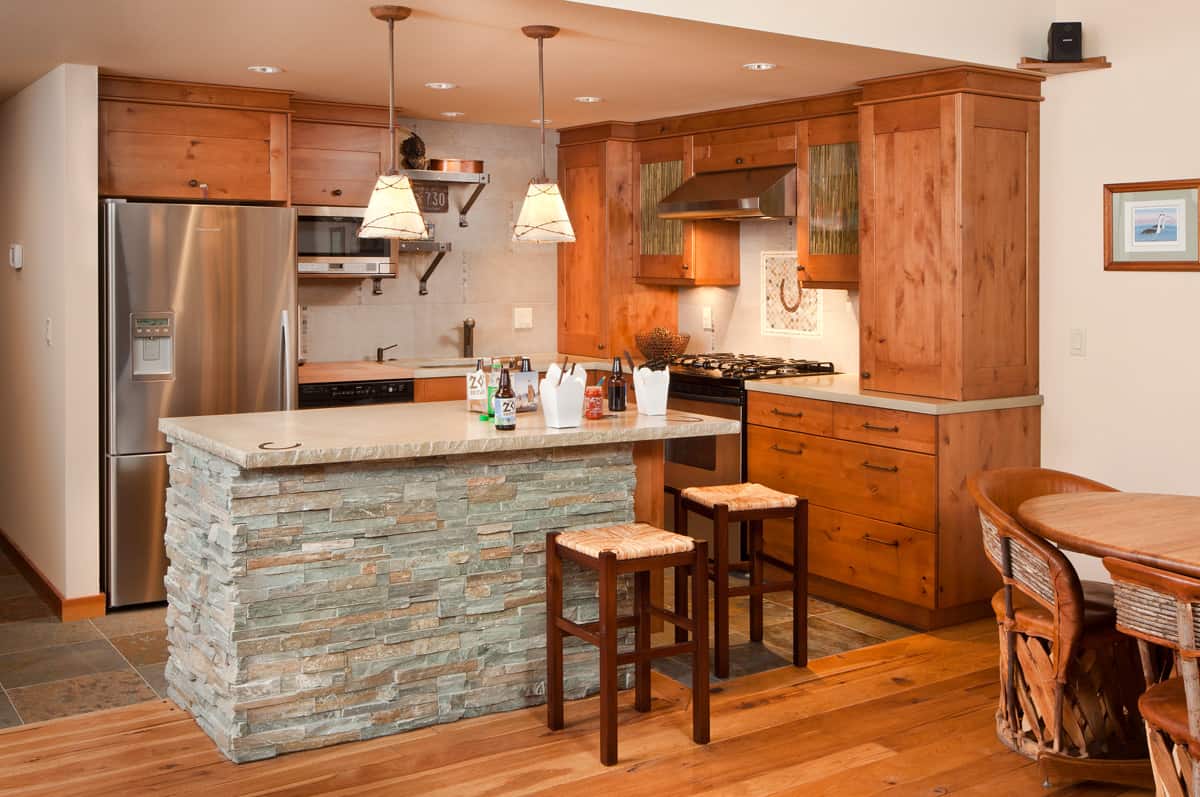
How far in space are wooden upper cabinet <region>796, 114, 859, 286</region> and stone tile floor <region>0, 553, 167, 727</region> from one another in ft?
10.6

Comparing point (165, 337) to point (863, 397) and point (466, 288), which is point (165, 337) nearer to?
point (466, 288)

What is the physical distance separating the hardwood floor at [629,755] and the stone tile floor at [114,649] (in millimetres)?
188

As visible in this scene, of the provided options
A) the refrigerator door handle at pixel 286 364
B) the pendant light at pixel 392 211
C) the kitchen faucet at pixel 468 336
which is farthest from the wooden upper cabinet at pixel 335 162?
the pendant light at pixel 392 211

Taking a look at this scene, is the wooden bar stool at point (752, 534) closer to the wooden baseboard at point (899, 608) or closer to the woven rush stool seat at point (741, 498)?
the woven rush stool seat at point (741, 498)

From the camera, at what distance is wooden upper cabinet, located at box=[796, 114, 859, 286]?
5.23 metres

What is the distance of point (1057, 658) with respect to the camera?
3.19 m

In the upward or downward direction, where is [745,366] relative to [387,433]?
upward

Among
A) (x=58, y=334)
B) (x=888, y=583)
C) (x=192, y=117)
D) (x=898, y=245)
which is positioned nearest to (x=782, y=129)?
(x=898, y=245)

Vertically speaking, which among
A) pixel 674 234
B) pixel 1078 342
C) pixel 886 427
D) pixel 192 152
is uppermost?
pixel 192 152

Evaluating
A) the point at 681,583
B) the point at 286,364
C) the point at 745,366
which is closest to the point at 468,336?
the point at 286,364

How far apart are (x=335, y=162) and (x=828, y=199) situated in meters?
2.40

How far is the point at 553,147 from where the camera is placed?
6934 mm

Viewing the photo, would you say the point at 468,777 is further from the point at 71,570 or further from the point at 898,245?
the point at 898,245

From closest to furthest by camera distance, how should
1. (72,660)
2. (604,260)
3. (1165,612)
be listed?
(1165,612) → (72,660) → (604,260)
